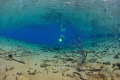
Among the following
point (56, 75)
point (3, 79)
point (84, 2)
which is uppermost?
point (84, 2)

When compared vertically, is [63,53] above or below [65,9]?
below

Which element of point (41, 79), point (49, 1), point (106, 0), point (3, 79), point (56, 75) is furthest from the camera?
point (49, 1)

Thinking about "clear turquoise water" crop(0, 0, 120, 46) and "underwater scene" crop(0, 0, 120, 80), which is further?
"clear turquoise water" crop(0, 0, 120, 46)

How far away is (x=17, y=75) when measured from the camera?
4043 mm

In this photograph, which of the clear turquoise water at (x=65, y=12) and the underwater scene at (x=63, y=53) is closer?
the underwater scene at (x=63, y=53)

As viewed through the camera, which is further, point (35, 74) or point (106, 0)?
point (106, 0)

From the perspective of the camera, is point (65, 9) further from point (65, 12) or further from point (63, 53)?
point (63, 53)

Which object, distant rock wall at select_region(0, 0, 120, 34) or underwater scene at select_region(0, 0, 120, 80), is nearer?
underwater scene at select_region(0, 0, 120, 80)

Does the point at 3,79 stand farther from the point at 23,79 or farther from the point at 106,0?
the point at 106,0

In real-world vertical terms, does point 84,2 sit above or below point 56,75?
above

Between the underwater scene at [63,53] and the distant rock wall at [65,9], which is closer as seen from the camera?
the underwater scene at [63,53]

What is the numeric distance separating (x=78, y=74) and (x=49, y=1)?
59.5ft

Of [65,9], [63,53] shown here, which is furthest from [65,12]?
[63,53]

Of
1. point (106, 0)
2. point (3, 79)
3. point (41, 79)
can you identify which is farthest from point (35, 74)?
point (106, 0)
